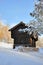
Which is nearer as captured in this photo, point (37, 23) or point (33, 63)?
point (33, 63)

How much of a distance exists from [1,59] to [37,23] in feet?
16.4

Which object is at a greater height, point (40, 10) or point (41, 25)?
point (40, 10)

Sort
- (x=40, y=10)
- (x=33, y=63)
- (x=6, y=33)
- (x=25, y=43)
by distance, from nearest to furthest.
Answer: (x=33, y=63), (x=40, y=10), (x=25, y=43), (x=6, y=33)

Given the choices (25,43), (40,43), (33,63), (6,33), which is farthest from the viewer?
(6,33)

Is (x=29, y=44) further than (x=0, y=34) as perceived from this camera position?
No

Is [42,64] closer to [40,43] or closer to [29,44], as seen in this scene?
[29,44]

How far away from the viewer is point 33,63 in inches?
323

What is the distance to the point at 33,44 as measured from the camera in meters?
21.0

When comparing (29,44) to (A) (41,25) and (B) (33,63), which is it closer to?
(A) (41,25)

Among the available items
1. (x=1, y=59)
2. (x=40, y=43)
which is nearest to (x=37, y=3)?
(x=1, y=59)

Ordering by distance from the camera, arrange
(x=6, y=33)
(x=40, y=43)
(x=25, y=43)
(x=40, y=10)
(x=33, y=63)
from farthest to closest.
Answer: (x=6, y=33), (x=40, y=43), (x=25, y=43), (x=40, y=10), (x=33, y=63)

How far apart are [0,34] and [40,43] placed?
829 centimetres

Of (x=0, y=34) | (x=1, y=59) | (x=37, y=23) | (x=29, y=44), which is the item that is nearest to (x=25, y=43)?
(x=29, y=44)

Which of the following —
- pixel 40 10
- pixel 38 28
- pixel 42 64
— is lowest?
pixel 42 64
